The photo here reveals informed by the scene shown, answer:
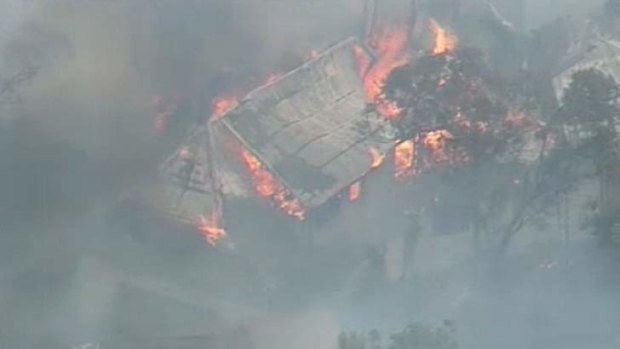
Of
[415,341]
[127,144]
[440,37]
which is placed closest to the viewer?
[415,341]

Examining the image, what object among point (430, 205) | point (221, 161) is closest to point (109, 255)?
point (221, 161)

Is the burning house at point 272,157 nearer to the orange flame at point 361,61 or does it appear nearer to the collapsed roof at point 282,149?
the collapsed roof at point 282,149

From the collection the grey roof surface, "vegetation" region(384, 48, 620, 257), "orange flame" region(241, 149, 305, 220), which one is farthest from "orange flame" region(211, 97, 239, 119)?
"vegetation" region(384, 48, 620, 257)

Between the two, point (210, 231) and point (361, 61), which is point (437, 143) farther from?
point (210, 231)

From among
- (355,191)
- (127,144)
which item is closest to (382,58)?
(355,191)

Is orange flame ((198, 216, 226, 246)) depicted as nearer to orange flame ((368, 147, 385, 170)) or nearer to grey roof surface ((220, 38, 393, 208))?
grey roof surface ((220, 38, 393, 208))

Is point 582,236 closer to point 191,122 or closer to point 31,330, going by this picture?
point 191,122

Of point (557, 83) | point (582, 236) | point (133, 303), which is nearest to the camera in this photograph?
point (133, 303)
